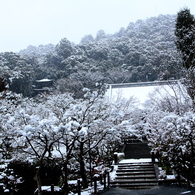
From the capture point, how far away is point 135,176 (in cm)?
1157

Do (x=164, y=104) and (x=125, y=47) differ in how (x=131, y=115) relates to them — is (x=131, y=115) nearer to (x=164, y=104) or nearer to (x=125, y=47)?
(x=164, y=104)

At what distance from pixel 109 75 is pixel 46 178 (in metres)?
28.0

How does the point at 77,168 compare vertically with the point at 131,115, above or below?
below

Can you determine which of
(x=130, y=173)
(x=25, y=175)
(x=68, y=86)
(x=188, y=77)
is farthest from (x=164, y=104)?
(x=68, y=86)

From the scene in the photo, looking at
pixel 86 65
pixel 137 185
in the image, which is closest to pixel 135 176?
pixel 137 185

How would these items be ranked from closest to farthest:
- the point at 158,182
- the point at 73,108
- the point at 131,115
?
1. the point at 73,108
2. the point at 158,182
3. the point at 131,115

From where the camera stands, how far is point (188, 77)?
1092cm

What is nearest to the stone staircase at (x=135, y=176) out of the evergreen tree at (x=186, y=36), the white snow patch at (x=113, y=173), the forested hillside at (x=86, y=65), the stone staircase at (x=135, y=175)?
the stone staircase at (x=135, y=175)

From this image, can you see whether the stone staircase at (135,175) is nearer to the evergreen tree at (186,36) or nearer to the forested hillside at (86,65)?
the evergreen tree at (186,36)

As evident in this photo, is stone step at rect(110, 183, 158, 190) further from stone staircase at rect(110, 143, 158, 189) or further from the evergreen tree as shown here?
the evergreen tree

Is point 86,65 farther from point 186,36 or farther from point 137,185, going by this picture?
point 137,185

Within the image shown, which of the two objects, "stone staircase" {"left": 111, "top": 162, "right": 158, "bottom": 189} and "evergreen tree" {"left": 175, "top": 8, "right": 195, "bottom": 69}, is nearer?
"stone staircase" {"left": 111, "top": 162, "right": 158, "bottom": 189}

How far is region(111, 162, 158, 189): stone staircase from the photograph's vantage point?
1072cm

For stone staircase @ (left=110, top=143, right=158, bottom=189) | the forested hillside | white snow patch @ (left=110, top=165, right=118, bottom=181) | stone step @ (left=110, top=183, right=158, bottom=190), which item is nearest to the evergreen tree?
stone staircase @ (left=110, top=143, right=158, bottom=189)
